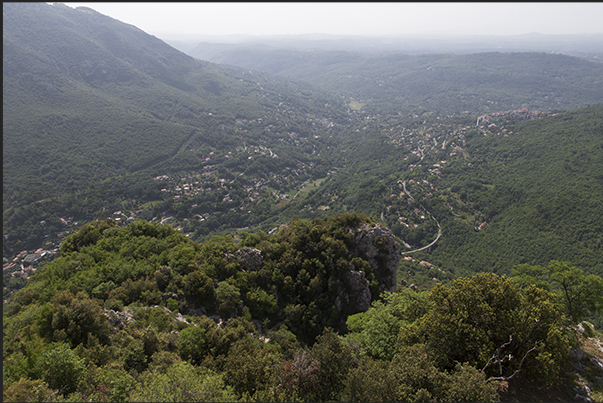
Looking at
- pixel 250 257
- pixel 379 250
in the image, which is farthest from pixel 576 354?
pixel 250 257

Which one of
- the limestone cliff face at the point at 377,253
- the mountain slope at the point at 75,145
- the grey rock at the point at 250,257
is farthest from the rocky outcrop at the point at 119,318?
the mountain slope at the point at 75,145

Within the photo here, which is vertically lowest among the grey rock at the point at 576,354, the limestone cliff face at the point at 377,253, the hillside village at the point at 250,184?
the hillside village at the point at 250,184

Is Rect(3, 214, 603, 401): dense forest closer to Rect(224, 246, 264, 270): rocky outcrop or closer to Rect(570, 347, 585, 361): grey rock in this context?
Rect(224, 246, 264, 270): rocky outcrop

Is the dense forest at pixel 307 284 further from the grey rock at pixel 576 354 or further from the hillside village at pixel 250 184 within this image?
the hillside village at pixel 250 184

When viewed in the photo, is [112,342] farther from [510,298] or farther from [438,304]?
[510,298]

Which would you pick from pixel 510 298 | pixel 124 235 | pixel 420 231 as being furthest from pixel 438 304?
pixel 420 231

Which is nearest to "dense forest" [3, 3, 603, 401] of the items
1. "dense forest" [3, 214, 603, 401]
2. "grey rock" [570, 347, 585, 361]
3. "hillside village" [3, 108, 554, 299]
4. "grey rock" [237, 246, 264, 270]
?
"dense forest" [3, 214, 603, 401]

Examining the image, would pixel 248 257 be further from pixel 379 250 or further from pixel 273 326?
pixel 379 250

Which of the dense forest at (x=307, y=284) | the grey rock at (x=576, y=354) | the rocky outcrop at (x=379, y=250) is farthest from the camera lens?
the rocky outcrop at (x=379, y=250)

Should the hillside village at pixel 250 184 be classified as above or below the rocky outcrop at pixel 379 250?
below

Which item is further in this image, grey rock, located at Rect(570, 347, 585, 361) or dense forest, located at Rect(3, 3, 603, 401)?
grey rock, located at Rect(570, 347, 585, 361)

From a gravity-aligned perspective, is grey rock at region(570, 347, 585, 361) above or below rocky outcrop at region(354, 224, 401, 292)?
above
